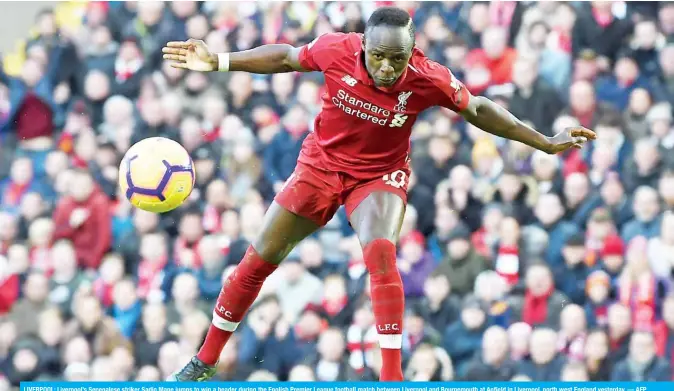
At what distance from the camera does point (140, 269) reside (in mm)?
11406

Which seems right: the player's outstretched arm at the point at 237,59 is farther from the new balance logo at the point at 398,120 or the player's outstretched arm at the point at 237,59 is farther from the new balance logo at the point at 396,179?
the new balance logo at the point at 396,179

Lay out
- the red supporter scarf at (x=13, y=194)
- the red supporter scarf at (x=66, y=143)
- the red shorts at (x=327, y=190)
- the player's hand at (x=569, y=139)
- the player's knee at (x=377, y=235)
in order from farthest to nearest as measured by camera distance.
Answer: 1. the red supporter scarf at (x=66, y=143)
2. the red supporter scarf at (x=13, y=194)
3. the player's hand at (x=569, y=139)
4. the red shorts at (x=327, y=190)
5. the player's knee at (x=377, y=235)

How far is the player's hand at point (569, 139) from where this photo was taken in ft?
26.6

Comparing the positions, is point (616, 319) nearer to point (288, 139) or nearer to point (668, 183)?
point (668, 183)

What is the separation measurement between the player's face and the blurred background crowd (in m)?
3.61

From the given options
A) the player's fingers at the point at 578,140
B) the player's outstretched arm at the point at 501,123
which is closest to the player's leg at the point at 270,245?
the player's outstretched arm at the point at 501,123

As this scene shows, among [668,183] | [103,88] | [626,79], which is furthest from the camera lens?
[103,88]

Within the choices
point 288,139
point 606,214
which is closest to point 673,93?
point 606,214

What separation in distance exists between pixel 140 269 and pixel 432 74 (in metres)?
4.85

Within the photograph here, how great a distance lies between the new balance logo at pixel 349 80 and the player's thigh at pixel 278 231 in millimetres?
915

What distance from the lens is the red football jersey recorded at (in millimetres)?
7480

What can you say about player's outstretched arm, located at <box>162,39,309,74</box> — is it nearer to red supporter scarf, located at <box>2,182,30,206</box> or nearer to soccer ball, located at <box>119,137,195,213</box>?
soccer ball, located at <box>119,137,195,213</box>

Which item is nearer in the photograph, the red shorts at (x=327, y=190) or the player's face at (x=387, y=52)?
the player's face at (x=387, y=52)

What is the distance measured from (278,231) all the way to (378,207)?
0.72 metres
